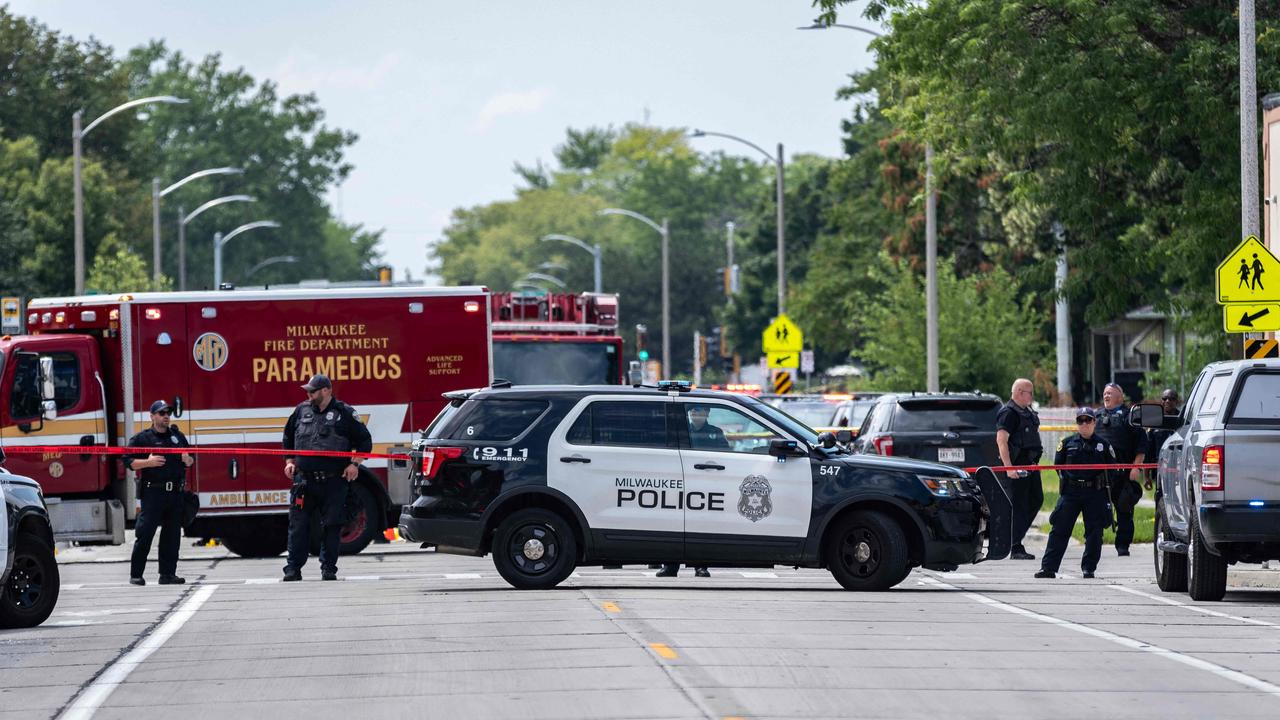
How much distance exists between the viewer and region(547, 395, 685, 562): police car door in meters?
17.6

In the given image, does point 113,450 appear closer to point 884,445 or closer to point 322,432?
point 322,432

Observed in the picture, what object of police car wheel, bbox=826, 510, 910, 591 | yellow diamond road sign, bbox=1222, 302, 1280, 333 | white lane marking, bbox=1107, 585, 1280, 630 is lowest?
white lane marking, bbox=1107, 585, 1280, 630

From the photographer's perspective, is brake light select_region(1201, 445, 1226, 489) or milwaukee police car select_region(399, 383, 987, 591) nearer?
brake light select_region(1201, 445, 1226, 489)

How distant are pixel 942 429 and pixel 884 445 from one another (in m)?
0.67

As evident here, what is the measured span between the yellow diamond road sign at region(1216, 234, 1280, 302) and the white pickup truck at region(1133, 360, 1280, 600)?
4834 mm

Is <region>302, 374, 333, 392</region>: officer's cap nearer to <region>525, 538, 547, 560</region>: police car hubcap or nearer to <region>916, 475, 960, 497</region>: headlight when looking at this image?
<region>525, 538, 547, 560</region>: police car hubcap

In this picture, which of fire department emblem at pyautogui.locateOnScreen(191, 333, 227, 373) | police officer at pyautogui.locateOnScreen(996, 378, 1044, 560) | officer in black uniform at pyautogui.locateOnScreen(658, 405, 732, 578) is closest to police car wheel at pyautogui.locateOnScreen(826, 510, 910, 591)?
Result: officer in black uniform at pyautogui.locateOnScreen(658, 405, 732, 578)

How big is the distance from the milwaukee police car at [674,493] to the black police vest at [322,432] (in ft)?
6.31

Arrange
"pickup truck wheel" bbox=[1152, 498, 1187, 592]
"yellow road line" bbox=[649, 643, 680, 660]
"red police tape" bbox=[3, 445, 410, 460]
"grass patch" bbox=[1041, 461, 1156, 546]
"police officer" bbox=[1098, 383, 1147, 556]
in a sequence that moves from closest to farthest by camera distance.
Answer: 1. "yellow road line" bbox=[649, 643, 680, 660]
2. "pickup truck wheel" bbox=[1152, 498, 1187, 592]
3. "red police tape" bbox=[3, 445, 410, 460]
4. "police officer" bbox=[1098, 383, 1147, 556]
5. "grass patch" bbox=[1041, 461, 1156, 546]

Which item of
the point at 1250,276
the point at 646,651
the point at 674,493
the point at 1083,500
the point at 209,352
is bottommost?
the point at 646,651

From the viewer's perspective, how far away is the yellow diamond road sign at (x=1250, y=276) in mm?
21766

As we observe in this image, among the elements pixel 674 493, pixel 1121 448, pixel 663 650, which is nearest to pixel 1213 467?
pixel 674 493

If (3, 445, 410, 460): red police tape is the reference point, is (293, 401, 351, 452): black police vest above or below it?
above

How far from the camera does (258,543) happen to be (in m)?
24.5
